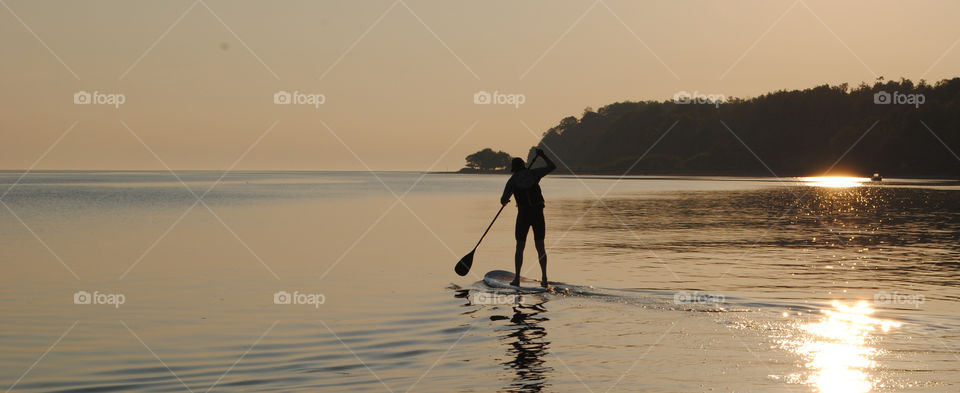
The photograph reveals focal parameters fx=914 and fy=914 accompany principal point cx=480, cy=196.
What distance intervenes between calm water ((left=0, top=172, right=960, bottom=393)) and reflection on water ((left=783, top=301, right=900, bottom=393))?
41mm

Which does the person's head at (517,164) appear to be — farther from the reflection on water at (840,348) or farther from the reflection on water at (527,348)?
the reflection on water at (840,348)

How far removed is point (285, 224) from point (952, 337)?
3128cm

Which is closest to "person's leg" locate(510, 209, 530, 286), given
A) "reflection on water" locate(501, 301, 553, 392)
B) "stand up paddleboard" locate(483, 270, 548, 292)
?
"stand up paddleboard" locate(483, 270, 548, 292)

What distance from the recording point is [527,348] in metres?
11.9

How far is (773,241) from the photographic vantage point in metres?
30.2

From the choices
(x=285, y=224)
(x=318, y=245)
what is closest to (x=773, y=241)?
(x=318, y=245)

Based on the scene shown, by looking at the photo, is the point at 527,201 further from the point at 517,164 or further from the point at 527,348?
the point at 527,348

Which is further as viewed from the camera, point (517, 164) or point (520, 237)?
point (517, 164)

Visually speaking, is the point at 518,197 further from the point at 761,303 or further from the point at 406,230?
the point at 406,230

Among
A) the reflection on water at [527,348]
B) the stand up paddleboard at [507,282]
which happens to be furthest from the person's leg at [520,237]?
the reflection on water at [527,348]

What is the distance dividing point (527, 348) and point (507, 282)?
21.9 feet

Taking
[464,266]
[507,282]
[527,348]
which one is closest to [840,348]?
[527,348]

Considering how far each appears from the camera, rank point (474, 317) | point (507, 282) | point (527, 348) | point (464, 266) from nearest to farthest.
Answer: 1. point (527, 348)
2. point (474, 317)
3. point (507, 282)
4. point (464, 266)

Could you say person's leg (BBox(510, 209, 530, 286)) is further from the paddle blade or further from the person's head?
the paddle blade
